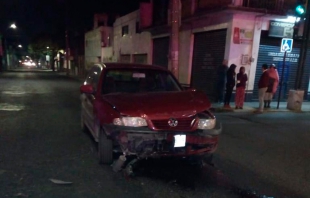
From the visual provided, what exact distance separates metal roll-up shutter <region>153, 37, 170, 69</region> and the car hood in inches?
554

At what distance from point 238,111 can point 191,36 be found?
235 inches

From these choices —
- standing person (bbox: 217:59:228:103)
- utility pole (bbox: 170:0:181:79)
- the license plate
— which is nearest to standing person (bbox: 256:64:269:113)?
standing person (bbox: 217:59:228:103)

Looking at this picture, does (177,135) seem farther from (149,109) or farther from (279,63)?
(279,63)

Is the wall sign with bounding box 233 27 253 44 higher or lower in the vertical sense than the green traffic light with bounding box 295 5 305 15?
lower

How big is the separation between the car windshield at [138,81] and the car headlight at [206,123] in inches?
52.5

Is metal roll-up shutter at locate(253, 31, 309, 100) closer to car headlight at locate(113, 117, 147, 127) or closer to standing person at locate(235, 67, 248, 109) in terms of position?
standing person at locate(235, 67, 248, 109)

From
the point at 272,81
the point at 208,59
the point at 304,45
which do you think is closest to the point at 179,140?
the point at 272,81

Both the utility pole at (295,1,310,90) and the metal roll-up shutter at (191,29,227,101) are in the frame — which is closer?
the utility pole at (295,1,310,90)

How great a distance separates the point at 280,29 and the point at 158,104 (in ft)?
35.7

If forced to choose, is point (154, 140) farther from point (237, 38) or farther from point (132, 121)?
point (237, 38)

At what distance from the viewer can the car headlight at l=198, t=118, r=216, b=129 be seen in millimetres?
4841

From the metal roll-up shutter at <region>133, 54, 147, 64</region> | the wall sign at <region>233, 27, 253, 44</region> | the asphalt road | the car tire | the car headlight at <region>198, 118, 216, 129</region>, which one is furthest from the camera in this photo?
the metal roll-up shutter at <region>133, 54, 147, 64</region>

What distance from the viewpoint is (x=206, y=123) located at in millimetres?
4891

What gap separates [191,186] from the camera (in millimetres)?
4410
